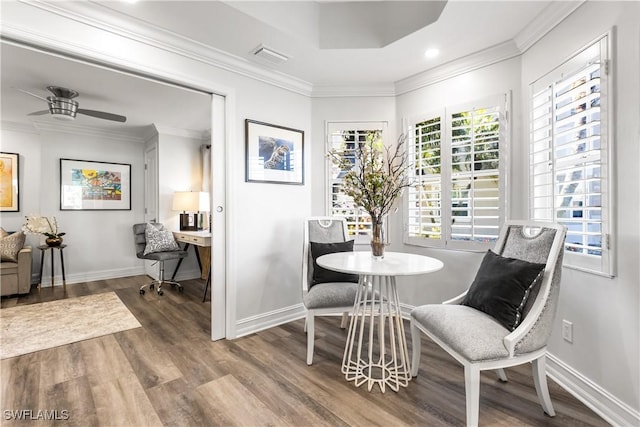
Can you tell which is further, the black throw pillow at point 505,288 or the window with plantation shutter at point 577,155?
the window with plantation shutter at point 577,155

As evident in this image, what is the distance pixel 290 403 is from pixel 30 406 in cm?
150

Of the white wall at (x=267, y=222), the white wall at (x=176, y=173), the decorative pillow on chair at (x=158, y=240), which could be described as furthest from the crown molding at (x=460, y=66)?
the decorative pillow on chair at (x=158, y=240)

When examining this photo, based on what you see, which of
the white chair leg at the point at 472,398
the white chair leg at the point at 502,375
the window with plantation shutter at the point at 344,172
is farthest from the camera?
the window with plantation shutter at the point at 344,172

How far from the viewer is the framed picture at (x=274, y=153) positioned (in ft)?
9.34

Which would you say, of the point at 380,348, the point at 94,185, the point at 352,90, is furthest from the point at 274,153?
the point at 94,185

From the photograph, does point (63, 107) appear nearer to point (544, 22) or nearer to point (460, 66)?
point (460, 66)

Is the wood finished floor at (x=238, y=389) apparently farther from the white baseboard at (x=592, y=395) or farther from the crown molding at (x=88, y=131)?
the crown molding at (x=88, y=131)

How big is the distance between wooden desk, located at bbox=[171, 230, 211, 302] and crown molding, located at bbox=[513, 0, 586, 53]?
3.71 m

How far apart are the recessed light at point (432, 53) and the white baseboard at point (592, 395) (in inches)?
Answer: 97.7

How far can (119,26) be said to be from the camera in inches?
81.8

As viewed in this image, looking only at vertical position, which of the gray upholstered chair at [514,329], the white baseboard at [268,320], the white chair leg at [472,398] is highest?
the gray upholstered chair at [514,329]

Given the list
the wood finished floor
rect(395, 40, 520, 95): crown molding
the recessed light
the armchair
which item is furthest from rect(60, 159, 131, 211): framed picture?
the recessed light

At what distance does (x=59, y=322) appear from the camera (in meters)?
3.10

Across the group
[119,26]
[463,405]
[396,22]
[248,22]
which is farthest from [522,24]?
[119,26]
